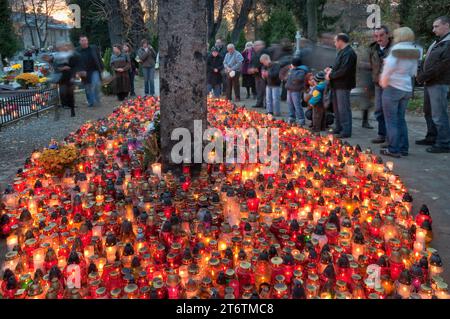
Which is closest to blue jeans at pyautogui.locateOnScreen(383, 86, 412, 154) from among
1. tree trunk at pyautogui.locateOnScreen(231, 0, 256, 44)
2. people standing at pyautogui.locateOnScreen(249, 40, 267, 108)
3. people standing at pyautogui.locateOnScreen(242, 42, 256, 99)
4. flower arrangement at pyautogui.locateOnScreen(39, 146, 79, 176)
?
flower arrangement at pyautogui.locateOnScreen(39, 146, 79, 176)

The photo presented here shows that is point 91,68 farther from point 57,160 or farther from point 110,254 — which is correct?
point 110,254

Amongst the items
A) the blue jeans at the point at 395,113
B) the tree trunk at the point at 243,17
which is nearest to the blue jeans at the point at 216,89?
the blue jeans at the point at 395,113

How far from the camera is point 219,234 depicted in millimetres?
3502

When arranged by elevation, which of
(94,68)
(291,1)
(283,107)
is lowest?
(283,107)

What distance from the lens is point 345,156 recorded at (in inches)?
227

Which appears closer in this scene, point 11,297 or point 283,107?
point 11,297

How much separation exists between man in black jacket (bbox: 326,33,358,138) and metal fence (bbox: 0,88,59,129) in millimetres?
7361

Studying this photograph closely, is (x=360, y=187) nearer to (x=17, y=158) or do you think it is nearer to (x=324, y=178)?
(x=324, y=178)

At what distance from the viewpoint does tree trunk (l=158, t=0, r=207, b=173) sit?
482cm

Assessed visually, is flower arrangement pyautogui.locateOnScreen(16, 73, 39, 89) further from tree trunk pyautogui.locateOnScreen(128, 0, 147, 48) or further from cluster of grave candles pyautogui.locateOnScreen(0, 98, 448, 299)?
A: cluster of grave candles pyautogui.locateOnScreen(0, 98, 448, 299)

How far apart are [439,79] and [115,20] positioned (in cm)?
1599

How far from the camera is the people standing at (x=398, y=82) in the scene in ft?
20.3
